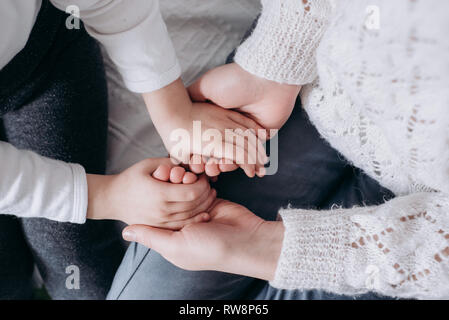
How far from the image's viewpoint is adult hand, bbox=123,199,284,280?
540mm

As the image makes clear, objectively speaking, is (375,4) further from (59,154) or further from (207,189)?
(59,154)

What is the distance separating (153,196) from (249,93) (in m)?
0.22

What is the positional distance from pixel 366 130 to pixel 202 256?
292 mm

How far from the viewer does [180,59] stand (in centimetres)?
70

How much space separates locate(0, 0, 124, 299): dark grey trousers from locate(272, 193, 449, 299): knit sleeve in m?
0.34

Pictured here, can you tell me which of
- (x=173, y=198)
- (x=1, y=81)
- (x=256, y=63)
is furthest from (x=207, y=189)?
(x=1, y=81)

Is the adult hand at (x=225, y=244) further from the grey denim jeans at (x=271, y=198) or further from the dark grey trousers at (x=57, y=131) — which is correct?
the dark grey trousers at (x=57, y=131)

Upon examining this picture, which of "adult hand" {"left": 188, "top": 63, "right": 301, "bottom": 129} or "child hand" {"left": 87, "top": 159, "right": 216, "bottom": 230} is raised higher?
"adult hand" {"left": 188, "top": 63, "right": 301, "bottom": 129}

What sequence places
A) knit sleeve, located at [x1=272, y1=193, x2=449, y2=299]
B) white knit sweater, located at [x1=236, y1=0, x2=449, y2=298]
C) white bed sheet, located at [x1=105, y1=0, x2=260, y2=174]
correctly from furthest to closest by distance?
white bed sheet, located at [x1=105, y1=0, x2=260, y2=174], knit sleeve, located at [x1=272, y1=193, x2=449, y2=299], white knit sweater, located at [x1=236, y1=0, x2=449, y2=298]

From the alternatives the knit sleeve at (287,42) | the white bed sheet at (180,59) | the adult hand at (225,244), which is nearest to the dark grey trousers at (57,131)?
the white bed sheet at (180,59)

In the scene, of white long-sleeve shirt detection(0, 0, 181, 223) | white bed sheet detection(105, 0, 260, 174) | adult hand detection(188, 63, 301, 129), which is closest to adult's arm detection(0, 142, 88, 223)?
white long-sleeve shirt detection(0, 0, 181, 223)

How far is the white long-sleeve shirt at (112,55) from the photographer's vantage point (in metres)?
0.50

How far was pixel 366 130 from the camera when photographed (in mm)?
528

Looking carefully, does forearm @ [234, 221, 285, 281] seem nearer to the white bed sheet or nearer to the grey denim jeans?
the grey denim jeans
